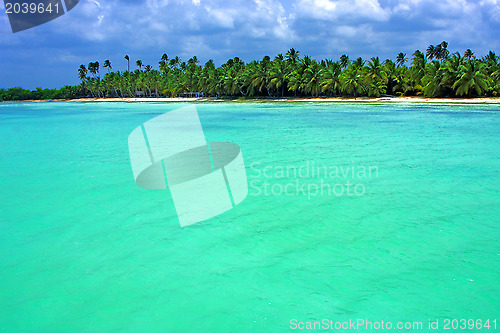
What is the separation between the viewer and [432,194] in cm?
865

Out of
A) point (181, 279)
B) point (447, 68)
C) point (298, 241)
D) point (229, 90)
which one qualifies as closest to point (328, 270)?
point (298, 241)

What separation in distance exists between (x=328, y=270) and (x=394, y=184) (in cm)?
498

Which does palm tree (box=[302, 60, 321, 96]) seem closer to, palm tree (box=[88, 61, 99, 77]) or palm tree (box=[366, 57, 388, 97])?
palm tree (box=[366, 57, 388, 97])

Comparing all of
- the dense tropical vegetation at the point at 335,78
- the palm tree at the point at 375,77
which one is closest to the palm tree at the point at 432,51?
the dense tropical vegetation at the point at 335,78

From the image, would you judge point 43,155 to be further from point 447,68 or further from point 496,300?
point 447,68

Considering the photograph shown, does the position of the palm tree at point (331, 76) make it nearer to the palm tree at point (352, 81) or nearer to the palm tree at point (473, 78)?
the palm tree at point (352, 81)
